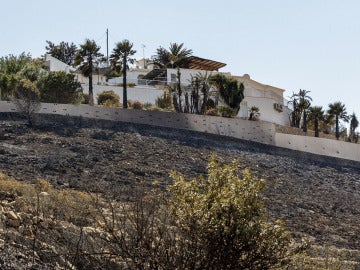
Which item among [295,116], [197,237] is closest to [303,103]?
[295,116]

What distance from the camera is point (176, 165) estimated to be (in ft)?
173

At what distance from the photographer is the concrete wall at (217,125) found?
194ft

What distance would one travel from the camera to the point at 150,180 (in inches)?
1886

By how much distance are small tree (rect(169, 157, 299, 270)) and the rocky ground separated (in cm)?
1980

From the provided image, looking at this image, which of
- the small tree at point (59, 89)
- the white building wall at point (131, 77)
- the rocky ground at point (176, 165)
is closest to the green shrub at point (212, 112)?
the rocky ground at point (176, 165)

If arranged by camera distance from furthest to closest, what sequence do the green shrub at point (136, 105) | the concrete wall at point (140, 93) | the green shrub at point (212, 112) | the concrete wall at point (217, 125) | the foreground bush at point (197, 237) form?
the concrete wall at point (140, 93) < the green shrub at point (136, 105) < the green shrub at point (212, 112) < the concrete wall at point (217, 125) < the foreground bush at point (197, 237)

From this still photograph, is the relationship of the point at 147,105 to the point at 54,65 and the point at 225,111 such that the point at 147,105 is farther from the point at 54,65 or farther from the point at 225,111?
the point at 54,65

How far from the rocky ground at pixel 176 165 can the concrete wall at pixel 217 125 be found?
1111mm

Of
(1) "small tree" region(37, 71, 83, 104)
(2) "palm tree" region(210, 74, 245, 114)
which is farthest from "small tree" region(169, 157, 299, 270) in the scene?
(2) "palm tree" region(210, 74, 245, 114)

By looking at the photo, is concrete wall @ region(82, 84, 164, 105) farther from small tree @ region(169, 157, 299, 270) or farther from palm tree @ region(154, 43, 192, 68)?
small tree @ region(169, 157, 299, 270)

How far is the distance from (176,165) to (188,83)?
32.5 meters

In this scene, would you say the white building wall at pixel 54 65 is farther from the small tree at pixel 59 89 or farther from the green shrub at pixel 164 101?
the small tree at pixel 59 89

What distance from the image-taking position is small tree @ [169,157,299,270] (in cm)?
1911

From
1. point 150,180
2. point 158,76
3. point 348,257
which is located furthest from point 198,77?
point 348,257
